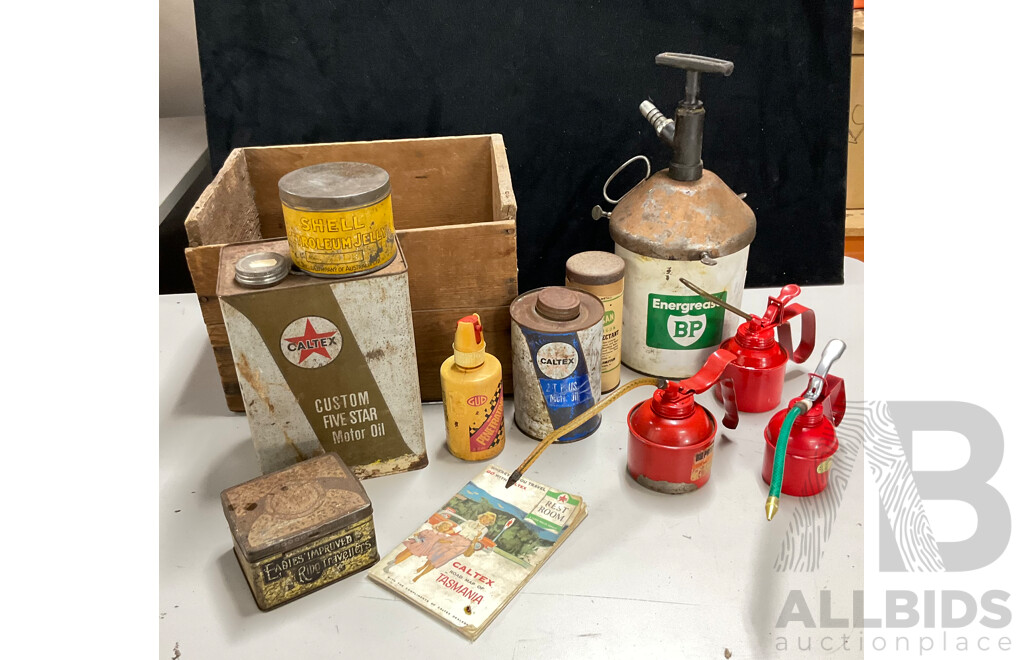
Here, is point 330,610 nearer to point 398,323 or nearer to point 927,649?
point 398,323

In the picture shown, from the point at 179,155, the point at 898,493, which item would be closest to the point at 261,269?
the point at 898,493

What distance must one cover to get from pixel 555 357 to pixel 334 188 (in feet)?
1.12

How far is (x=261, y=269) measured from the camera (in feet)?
2.94

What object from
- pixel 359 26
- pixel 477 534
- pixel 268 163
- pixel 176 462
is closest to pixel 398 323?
pixel 477 534

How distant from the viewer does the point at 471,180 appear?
1291 mm

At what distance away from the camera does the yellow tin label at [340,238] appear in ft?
2.84

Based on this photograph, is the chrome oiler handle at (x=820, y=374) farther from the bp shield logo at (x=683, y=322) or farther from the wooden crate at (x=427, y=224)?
the wooden crate at (x=427, y=224)

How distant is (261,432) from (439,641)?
34cm

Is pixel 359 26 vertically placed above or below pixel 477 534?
above

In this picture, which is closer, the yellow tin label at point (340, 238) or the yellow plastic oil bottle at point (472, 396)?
the yellow tin label at point (340, 238)

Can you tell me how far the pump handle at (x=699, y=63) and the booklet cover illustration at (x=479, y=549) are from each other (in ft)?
1.90

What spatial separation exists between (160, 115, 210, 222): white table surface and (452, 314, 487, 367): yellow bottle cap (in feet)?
2.46

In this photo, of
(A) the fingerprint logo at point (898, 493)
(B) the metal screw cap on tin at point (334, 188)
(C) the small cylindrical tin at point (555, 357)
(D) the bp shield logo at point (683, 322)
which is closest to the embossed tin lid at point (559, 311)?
(C) the small cylindrical tin at point (555, 357)

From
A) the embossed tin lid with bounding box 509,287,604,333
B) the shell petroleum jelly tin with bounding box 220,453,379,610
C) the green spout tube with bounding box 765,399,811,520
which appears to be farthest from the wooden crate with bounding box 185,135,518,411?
the green spout tube with bounding box 765,399,811,520
